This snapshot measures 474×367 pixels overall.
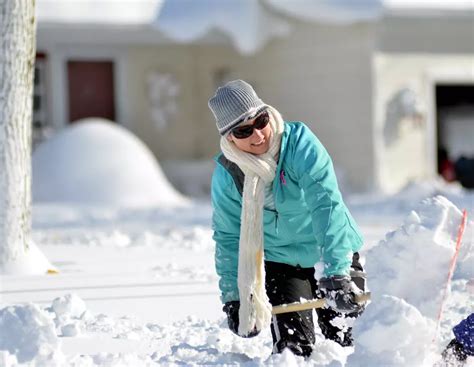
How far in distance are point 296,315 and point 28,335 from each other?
1.15 meters

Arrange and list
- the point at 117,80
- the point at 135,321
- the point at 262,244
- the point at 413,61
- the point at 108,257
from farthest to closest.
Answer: the point at 117,80 < the point at 413,61 < the point at 108,257 < the point at 135,321 < the point at 262,244

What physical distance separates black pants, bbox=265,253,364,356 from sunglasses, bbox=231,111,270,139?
68 cm

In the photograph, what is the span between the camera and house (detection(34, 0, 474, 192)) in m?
15.8

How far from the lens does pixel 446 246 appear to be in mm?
3938

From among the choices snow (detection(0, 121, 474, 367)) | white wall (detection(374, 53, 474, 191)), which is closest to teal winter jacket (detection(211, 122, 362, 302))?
snow (detection(0, 121, 474, 367))

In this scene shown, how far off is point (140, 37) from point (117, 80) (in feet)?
2.89

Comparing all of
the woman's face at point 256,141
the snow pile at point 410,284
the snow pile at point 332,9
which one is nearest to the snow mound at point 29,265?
the woman's face at point 256,141

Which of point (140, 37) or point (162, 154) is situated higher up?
point (140, 37)

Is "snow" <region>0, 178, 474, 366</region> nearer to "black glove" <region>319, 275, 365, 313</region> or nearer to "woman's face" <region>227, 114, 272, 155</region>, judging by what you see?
"black glove" <region>319, 275, 365, 313</region>

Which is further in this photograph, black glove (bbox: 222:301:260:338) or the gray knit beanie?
black glove (bbox: 222:301:260:338)

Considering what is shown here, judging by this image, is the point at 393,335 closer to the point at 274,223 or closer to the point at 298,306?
the point at 298,306

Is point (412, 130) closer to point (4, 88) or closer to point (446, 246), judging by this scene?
point (4, 88)

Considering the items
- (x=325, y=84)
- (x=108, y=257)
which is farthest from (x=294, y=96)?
(x=108, y=257)

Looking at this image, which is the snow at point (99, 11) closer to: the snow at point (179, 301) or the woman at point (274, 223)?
the snow at point (179, 301)
